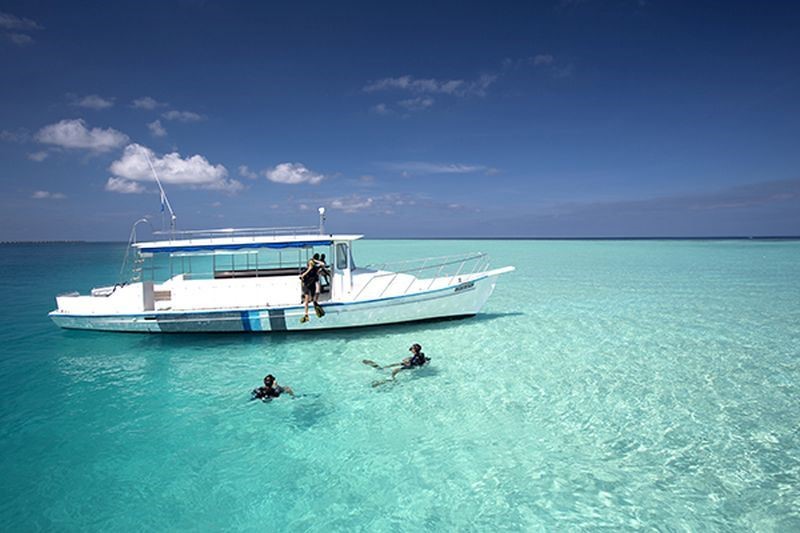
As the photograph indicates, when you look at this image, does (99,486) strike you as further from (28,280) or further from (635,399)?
(28,280)

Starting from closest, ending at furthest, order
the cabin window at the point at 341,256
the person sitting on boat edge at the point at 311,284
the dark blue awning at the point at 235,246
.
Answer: the person sitting on boat edge at the point at 311,284 < the dark blue awning at the point at 235,246 < the cabin window at the point at 341,256

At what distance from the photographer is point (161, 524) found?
582 centimetres

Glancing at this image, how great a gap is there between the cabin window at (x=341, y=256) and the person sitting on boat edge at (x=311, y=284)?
1.06 meters

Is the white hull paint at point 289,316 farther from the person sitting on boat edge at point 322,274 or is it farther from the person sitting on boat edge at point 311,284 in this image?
the person sitting on boat edge at point 322,274

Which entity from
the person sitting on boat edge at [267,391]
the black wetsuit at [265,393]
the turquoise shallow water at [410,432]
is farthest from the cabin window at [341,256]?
the black wetsuit at [265,393]

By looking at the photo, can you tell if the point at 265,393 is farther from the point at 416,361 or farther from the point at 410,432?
the point at 416,361

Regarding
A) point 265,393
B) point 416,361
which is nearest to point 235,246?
point 265,393

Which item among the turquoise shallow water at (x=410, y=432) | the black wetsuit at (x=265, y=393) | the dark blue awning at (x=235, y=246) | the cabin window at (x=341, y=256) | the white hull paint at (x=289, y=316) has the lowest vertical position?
the turquoise shallow water at (x=410, y=432)

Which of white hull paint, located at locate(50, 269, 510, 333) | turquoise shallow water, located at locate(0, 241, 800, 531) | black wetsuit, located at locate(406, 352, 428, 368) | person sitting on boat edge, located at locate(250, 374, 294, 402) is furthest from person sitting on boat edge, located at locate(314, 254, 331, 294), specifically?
person sitting on boat edge, located at locate(250, 374, 294, 402)

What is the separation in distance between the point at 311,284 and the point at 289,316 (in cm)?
150

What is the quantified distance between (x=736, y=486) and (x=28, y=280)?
50.1 meters

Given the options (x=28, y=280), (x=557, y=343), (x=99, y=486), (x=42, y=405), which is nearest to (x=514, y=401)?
(x=557, y=343)

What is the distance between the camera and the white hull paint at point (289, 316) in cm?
1450

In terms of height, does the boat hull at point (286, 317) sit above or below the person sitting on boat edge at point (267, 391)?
above
